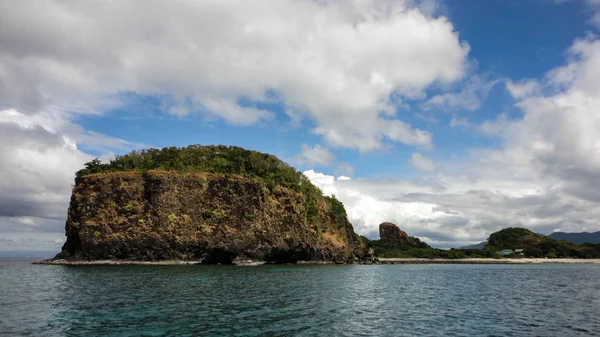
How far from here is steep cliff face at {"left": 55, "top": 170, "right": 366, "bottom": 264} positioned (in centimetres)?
9156

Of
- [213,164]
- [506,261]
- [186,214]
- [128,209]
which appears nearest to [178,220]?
[186,214]

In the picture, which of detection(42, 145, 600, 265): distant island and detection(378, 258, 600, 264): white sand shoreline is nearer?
detection(42, 145, 600, 265): distant island

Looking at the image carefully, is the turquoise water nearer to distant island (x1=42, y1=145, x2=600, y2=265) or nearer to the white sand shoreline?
distant island (x1=42, y1=145, x2=600, y2=265)

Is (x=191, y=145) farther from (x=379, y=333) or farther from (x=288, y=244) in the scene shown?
(x=379, y=333)

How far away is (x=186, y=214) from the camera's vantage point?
97.4 m

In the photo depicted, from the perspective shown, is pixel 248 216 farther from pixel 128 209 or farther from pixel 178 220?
pixel 128 209

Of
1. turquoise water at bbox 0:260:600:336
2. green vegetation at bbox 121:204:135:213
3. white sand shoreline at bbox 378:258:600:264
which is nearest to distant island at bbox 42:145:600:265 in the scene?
green vegetation at bbox 121:204:135:213

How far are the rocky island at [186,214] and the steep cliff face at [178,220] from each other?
240 mm

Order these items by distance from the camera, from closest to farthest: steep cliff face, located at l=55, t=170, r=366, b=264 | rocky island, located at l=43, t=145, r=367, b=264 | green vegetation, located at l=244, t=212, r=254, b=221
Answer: steep cliff face, located at l=55, t=170, r=366, b=264
rocky island, located at l=43, t=145, r=367, b=264
green vegetation, located at l=244, t=212, r=254, b=221

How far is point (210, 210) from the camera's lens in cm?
10038

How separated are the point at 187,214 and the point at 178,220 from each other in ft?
9.46

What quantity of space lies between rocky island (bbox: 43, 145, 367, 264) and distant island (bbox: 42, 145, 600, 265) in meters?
0.24

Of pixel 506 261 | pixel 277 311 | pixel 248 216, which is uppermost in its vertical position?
pixel 248 216

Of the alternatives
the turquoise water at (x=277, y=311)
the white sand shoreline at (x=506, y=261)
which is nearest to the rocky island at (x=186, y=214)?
the turquoise water at (x=277, y=311)
